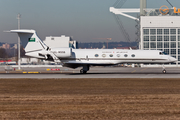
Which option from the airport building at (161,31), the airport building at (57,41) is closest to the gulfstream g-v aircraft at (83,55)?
the airport building at (161,31)

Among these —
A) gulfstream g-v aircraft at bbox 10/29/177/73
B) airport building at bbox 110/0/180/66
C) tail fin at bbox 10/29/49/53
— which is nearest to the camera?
gulfstream g-v aircraft at bbox 10/29/177/73

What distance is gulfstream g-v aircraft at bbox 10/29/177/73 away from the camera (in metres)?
37.6

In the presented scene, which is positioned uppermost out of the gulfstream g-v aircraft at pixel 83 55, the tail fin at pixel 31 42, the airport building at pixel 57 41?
the airport building at pixel 57 41

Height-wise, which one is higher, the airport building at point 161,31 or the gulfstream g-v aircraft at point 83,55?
the airport building at point 161,31

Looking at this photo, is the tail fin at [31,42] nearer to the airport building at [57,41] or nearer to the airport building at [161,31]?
the airport building at [161,31]

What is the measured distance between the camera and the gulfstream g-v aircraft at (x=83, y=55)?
123 ft

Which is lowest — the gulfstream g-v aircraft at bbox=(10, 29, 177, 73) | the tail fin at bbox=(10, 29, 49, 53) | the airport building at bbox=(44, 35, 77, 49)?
the gulfstream g-v aircraft at bbox=(10, 29, 177, 73)

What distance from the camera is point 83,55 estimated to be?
3806cm

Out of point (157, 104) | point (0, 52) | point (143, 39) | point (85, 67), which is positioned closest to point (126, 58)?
point (85, 67)

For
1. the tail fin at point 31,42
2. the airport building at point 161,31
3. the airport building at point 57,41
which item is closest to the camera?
the tail fin at point 31,42

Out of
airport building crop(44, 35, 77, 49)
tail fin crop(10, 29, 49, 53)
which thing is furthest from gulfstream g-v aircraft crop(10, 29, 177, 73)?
airport building crop(44, 35, 77, 49)

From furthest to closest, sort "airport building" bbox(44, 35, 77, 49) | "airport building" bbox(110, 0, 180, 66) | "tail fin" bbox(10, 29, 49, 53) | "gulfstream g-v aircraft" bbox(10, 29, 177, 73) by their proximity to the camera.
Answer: "airport building" bbox(44, 35, 77, 49) → "airport building" bbox(110, 0, 180, 66) → "tail fin" bbox(10, 29, 49, 53) → "gulfstream g-v aircraft" bbox(10, 29, 177, 73)

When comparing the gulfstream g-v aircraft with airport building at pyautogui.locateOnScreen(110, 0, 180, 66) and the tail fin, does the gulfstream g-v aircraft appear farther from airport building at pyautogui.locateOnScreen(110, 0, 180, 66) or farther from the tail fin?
airport building at pyautogui.locateOnScreen(110, 0, 180, 66)

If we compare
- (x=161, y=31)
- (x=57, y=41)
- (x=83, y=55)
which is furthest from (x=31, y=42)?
(x=57, y=41)
